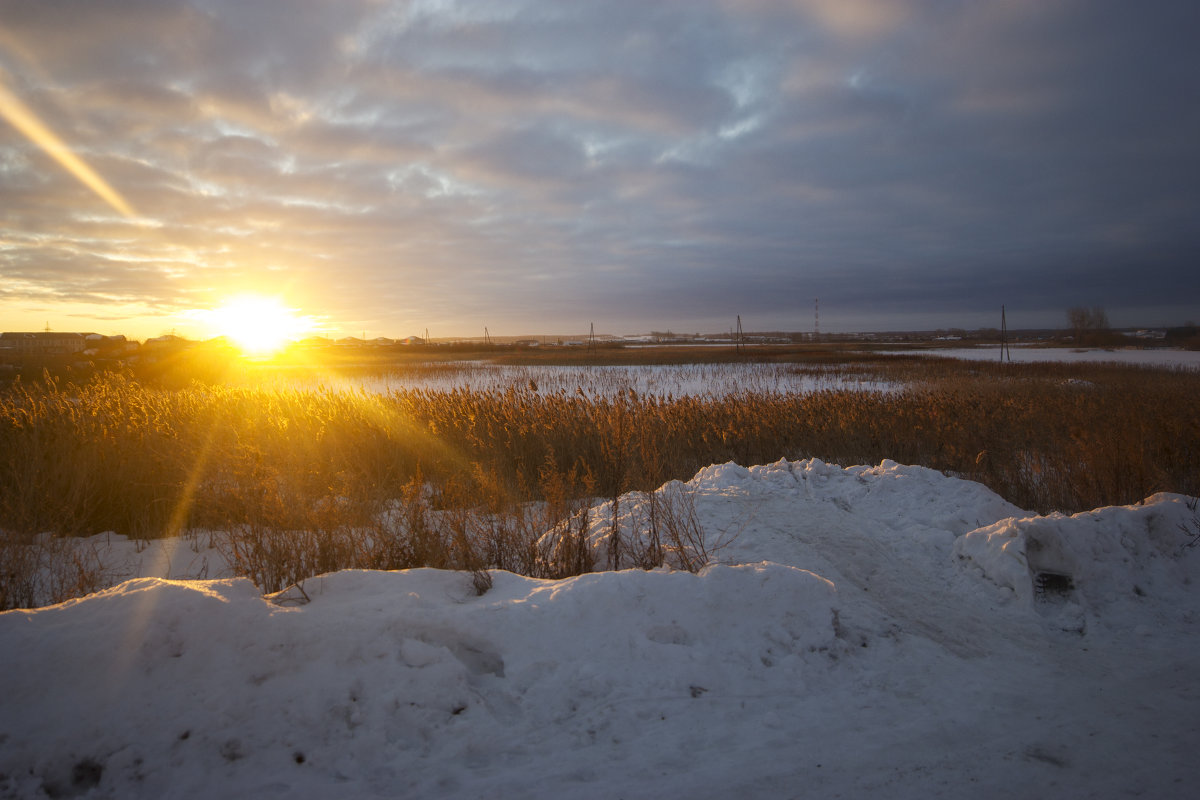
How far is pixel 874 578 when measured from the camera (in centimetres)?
439

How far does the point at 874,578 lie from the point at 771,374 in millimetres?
26953

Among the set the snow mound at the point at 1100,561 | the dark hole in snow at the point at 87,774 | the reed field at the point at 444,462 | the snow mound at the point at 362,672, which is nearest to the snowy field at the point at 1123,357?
the reed field at the point at 444,462

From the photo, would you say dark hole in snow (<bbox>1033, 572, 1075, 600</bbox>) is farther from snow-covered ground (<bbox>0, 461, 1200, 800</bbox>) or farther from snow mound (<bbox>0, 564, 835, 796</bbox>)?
snow mound (<bbox>0, 564, 835, 796</bbox>)

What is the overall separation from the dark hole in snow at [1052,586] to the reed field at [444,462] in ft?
8.19

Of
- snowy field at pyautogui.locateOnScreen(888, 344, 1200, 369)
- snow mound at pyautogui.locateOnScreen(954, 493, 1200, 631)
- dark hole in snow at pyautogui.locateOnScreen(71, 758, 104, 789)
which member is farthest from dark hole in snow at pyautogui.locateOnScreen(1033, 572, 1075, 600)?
snowy field at pyautogui.locateOnScreen(888, 344, 1200, 369)

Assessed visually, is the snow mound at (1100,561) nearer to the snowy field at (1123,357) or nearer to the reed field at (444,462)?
the reed field at (444,462)

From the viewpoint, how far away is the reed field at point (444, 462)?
4633 mm

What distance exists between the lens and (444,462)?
8906 millimetres

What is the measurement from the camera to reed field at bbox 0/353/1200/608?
4.63 m

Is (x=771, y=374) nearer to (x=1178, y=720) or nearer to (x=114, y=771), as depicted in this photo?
(x=1178, y=720)

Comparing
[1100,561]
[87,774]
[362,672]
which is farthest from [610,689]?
[1100,561]

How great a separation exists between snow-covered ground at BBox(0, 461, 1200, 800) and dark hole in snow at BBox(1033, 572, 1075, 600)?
2cm

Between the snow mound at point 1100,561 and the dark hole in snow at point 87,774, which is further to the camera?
the snow mound at point 1100,561

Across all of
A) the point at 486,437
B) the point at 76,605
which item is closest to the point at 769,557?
the point at 76,605
